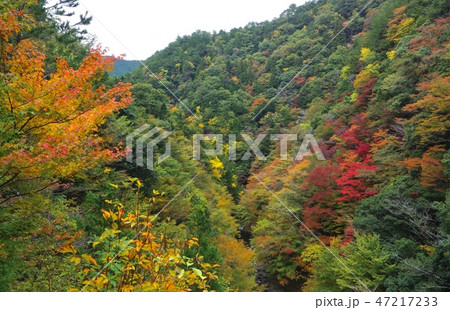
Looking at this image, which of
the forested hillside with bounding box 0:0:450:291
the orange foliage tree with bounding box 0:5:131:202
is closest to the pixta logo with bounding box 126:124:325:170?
the forested hillside with bounding box 0:0:450:291

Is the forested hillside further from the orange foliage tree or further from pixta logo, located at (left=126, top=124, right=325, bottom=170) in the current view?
pixta logo, located at (left=126, top=124, right=325, bottom=170)

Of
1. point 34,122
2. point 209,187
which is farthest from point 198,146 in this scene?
point 34,122

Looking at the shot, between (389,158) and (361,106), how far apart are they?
8.98 meters

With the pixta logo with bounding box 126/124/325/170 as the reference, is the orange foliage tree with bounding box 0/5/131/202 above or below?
above

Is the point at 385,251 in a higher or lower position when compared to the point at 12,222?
lower

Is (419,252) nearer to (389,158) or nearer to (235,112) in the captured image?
(389,158)

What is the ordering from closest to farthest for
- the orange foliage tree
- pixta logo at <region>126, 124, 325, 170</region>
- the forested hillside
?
1. the orange foliage tree
2. the forested hillside
3. pixta logo at <region>126, 124, 325, 170</region>

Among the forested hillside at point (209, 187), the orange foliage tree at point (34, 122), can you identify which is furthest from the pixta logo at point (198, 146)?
the orange foliage tree at point (34, 122)

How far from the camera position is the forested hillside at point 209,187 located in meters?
3.50

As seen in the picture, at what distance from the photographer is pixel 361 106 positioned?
20.5 metres

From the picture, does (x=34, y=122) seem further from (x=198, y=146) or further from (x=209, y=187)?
Answer: (x=198, y=146)

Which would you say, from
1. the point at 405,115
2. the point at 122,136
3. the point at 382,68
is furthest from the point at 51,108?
the point at 382,68

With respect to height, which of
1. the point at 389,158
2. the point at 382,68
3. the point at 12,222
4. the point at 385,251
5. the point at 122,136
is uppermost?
the point at 382,68

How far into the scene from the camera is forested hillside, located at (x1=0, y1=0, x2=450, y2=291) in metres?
3.50
